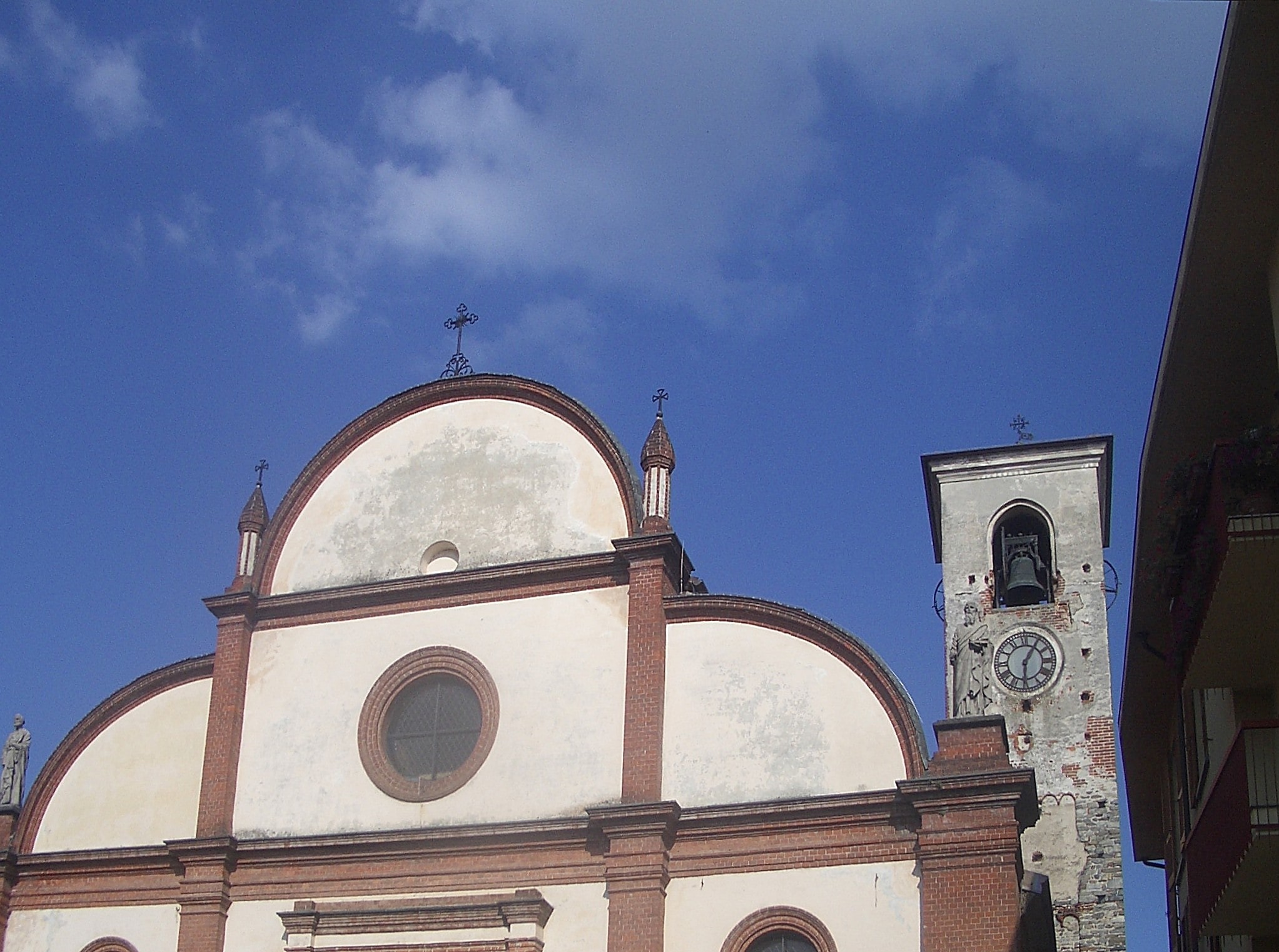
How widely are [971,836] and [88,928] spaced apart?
11.6 metres

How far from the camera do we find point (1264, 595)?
11078mm

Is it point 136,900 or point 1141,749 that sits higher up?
point 1141,749

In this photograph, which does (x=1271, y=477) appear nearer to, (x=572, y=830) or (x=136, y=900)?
(x=572, y=830)

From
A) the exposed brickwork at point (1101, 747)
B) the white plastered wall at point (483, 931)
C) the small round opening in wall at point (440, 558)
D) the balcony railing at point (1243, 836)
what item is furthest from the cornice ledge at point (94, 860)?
the balcony railing at point (1243, 836)

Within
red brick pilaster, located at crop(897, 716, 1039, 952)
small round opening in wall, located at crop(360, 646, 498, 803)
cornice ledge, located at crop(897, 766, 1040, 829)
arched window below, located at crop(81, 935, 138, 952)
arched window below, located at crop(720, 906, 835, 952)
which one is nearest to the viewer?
red brick pilaster, located at crop(897, 716, 1039, 952)

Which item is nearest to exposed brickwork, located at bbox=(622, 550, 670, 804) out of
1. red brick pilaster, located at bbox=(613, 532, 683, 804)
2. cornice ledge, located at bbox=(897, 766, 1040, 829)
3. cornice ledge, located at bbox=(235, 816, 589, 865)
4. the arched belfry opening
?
red brick pilaster, located at bbox=(613, 532, 683, 804)

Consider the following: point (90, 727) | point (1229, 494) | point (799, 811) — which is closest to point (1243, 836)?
point (1229, 494)

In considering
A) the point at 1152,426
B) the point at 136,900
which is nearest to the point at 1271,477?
the point at 1152,426

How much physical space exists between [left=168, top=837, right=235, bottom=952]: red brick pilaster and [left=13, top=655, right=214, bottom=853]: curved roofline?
2592 millimetres

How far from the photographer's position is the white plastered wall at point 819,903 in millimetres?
17531

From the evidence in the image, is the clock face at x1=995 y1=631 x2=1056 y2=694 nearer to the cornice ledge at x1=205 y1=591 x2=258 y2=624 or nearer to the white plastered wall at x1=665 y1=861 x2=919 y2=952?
the white plastered wall at x1=665 y1=861 x2=919 y2=952

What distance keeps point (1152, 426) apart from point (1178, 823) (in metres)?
6.96

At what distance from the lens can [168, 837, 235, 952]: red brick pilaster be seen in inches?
803

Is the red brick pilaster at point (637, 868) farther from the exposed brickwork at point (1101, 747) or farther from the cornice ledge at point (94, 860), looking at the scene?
the exposed brickwork at point (1101, 747)
